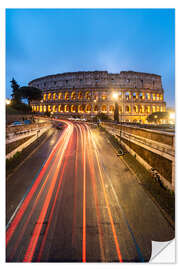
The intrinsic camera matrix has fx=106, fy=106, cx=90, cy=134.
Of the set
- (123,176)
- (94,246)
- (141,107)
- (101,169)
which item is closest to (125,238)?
(94,246)

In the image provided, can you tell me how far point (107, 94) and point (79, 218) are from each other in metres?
52.9

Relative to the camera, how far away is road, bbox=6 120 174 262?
3168mm

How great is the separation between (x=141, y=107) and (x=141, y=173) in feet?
178

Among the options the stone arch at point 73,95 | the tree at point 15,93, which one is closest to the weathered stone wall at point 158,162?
the tree at point 15,93

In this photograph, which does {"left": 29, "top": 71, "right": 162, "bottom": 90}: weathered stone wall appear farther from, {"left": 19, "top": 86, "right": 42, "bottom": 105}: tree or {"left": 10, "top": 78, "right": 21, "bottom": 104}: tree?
{"left": 10, "top": 78, "right": 21, "bottom": 104}: tree

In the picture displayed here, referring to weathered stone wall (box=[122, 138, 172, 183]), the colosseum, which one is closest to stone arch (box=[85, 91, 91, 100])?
the colosseum

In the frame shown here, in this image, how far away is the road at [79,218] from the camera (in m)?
3.17

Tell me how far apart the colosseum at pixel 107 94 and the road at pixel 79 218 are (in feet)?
151

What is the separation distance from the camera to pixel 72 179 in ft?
20.4

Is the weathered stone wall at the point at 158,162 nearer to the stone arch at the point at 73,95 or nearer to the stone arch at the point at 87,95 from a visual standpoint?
the stone arch at the point at 87,95

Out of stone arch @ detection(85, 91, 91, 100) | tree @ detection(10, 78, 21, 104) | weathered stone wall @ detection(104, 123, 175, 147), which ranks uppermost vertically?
stone arch @ detection(85, 91, 91, 100)

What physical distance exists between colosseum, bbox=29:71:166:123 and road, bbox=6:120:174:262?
46092mm
